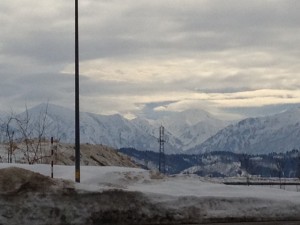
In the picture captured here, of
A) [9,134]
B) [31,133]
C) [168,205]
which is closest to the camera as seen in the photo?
[168,205]

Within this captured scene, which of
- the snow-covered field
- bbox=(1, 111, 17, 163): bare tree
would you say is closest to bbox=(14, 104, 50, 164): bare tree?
bbox=(1, 111, 17, 163): bare tree

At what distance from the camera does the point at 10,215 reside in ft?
39.0

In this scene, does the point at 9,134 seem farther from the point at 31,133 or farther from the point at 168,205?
the point at 168,205

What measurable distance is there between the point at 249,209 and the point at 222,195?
706mm

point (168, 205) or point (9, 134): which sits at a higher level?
point (9, 134)

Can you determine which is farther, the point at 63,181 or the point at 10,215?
the point at 63,181

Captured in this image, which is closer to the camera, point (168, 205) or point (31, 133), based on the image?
point (168, 205)

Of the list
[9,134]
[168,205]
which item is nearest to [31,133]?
[9,134]

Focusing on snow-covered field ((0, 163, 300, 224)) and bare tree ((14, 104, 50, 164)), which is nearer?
snow-covered field ((0, 163, 300, 224))

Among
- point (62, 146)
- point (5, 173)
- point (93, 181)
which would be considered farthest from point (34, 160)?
point (5, 173)

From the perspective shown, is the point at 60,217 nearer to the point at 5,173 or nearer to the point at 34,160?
the point at 5,173

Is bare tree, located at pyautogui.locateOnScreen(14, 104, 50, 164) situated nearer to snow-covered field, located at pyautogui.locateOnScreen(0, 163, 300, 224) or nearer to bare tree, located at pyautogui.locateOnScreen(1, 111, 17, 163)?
bare tree, located at pyautogui.locateOnScreen(1, 111, 17, 163)

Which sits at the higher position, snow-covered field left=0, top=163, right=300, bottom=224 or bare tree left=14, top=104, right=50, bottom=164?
bare tree left=14, top=104, right=50, bottom=164

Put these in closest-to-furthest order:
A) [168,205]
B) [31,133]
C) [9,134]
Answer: [168,205] → [9,134] → [31,133]
